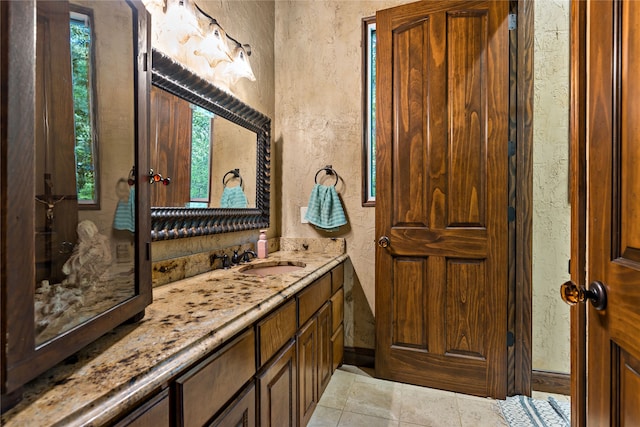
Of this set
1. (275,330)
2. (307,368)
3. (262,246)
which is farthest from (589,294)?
(262,246)

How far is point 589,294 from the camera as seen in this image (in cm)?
82

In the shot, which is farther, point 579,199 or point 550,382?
point 550,382

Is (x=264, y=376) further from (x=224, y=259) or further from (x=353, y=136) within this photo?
(x=353, y=136)

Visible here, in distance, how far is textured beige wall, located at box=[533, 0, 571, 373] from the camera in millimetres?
1936

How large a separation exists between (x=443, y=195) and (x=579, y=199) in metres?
1.06

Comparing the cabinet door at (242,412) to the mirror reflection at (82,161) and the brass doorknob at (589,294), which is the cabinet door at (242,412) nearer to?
the mirror reflection at (82,161)

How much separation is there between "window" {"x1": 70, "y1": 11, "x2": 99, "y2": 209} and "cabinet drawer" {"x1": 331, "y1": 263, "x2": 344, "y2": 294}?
1.44 m

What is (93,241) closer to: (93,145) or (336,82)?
(93,145)

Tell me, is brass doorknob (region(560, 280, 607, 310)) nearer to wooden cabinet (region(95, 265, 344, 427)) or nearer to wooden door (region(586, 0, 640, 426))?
wooden door (region(586, 0, 640, 426))

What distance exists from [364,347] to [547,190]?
1.57 meters

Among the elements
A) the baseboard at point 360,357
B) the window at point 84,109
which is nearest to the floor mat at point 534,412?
the baseboard at point 360,357

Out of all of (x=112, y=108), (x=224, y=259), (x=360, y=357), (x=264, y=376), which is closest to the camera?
(x=112, y=108)

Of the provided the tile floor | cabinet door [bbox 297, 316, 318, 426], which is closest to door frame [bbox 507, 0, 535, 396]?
the tile floor

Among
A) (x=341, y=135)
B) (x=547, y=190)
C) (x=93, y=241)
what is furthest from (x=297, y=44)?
(x=93, y=241)
